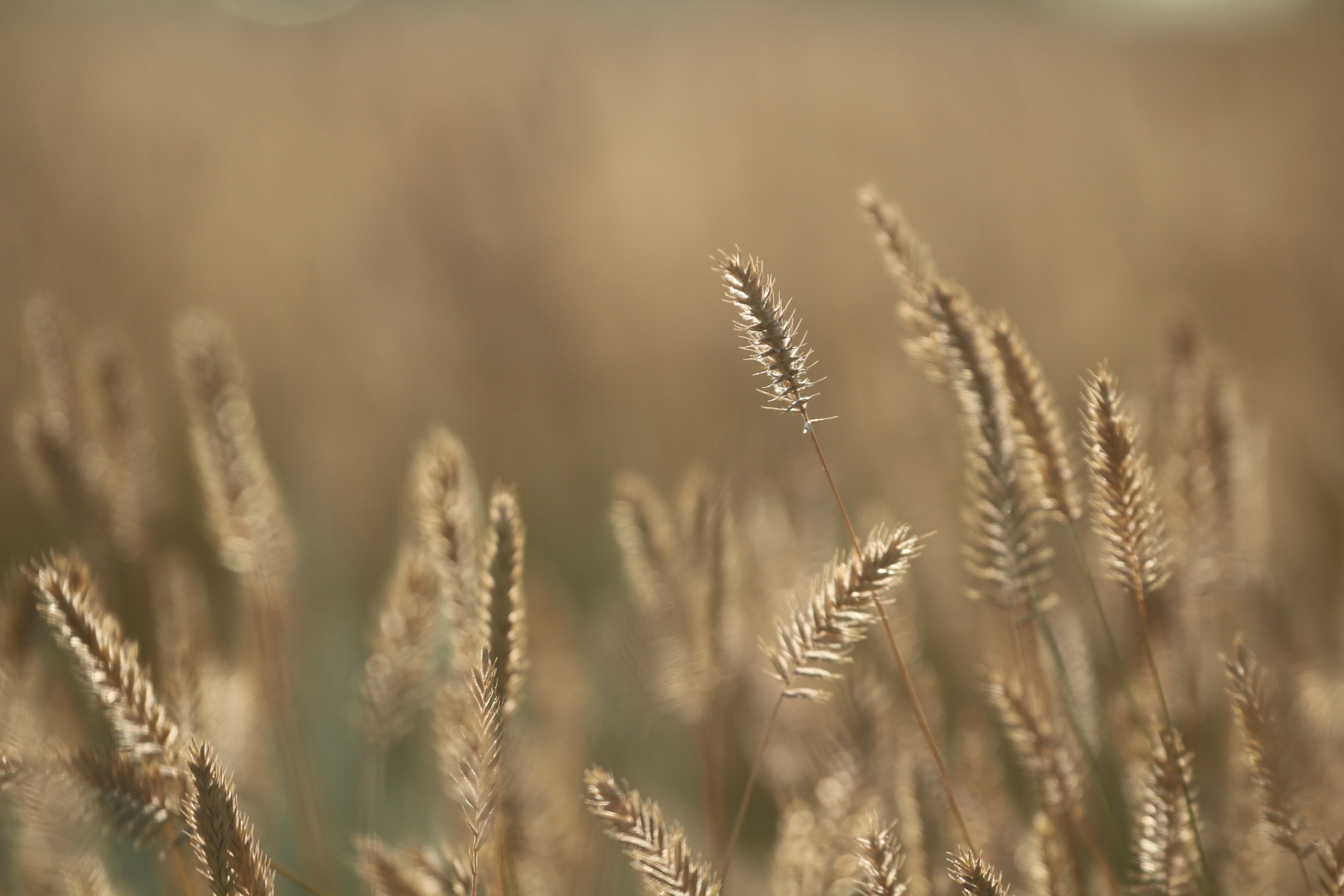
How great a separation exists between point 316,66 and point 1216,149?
13.1ft

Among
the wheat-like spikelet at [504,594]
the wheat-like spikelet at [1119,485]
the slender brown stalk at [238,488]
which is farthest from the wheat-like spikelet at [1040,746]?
the slender brown stalk at [238,488]

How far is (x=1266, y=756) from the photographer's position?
527mm

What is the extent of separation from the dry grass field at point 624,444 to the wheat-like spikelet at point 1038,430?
21 mm

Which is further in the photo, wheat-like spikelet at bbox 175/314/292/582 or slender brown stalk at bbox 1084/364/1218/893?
wheat-like spikelet at bbox 175/314/292/582

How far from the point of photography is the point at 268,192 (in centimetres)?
303

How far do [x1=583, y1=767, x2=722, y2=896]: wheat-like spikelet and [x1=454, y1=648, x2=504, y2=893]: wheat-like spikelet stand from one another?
7 cm

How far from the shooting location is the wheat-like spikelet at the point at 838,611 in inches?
19.0

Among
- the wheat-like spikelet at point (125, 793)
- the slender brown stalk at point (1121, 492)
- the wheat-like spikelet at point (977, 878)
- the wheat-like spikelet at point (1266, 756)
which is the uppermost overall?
the slender brown stalk at point (1121, 492)

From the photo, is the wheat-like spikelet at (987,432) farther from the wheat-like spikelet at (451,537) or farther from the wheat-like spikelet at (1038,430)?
the wheat-like spikelet at (451,537)

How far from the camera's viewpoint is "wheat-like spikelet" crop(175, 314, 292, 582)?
0.77 metres

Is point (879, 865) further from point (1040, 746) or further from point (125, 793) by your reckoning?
point (125, 793)

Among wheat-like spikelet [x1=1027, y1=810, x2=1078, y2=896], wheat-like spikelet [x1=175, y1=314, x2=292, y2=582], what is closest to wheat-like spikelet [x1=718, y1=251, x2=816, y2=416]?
Answer: wheat-like spikelet [x1=1027, y1=810, x2=1078, y2=896]

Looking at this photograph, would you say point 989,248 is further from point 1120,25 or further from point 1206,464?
point 1120,25

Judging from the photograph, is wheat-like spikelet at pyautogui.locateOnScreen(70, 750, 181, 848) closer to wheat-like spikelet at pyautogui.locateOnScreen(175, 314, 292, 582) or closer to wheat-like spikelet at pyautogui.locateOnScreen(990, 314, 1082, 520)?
wheat-like spikelet at pyautogui.locateOnScreen(175, 314, 292, 582)
